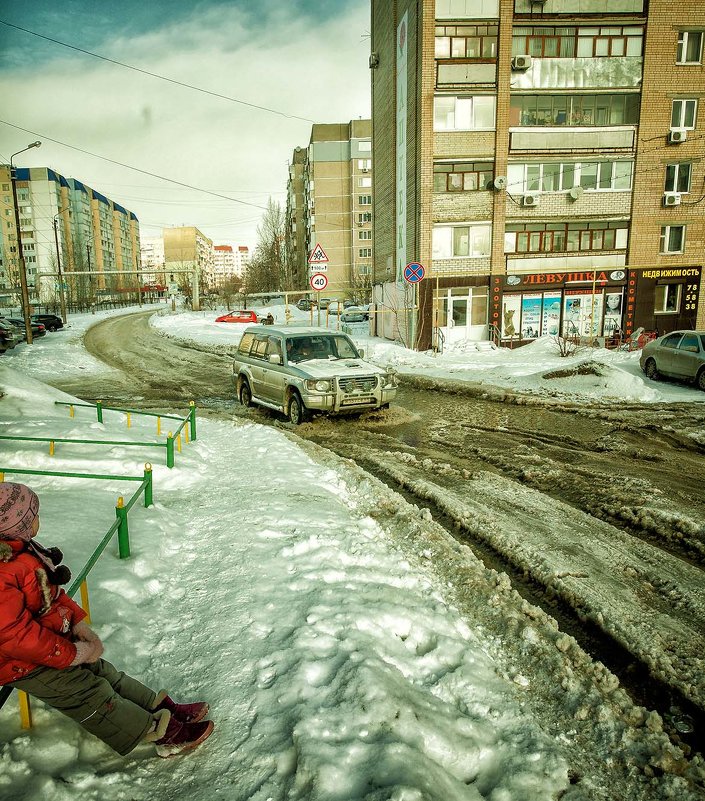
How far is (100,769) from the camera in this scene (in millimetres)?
2438

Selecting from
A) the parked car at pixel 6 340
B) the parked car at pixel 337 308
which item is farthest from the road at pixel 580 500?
the parked car at pixel 6 340

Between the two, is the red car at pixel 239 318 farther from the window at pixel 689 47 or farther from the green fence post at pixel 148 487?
the green fence post at pixel 148 487

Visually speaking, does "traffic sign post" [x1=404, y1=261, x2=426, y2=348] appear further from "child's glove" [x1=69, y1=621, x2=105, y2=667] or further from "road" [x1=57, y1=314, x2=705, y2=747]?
"child's glove" [x1=69, y1=621, x2=105, y2=667]

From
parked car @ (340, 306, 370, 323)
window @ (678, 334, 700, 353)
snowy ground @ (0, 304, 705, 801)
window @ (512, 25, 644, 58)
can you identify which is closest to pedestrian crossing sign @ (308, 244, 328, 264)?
window @ (678, 334, 700, 353)

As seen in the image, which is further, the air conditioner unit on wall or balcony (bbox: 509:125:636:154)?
balcony (bbox: 509:125:636:154)

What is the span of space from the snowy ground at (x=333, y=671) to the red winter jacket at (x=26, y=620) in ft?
1.84

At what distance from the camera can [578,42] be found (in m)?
24.7

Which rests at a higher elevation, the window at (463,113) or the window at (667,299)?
the window at (463,113)

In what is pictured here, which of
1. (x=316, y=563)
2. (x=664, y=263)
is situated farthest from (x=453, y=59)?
(x=316, y=563)

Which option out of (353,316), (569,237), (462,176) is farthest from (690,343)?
(353,316)

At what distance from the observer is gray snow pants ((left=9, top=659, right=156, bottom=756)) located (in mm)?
2299

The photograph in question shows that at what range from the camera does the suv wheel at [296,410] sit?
9.99 meters

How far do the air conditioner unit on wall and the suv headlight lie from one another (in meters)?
22.2

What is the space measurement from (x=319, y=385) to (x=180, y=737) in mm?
7516
